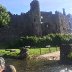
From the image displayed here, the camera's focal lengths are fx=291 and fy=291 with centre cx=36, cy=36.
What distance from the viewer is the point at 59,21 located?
97062mm

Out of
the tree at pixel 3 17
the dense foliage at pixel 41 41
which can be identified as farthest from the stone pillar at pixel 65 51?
the tree at pixel 3 17

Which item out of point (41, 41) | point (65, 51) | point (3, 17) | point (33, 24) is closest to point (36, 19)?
point (33, 24)

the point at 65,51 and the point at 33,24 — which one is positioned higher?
the point at 33,24

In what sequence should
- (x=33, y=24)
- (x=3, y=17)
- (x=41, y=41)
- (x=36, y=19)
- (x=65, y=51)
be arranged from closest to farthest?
(x=65, y=51)
(x=41, y=41)
(x=3, y=17)
(x=36, y=19)
(x=33, y=24)

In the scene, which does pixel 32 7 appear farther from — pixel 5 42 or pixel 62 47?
pixel 62 47

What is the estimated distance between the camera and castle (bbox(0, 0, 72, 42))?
89438mm

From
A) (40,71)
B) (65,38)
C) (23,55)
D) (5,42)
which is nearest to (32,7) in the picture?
(5,42)

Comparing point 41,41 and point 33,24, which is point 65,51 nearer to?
point 41,41

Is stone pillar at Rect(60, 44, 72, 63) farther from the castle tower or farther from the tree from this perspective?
the castle tower

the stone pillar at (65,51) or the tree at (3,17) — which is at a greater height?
the tree at (3,17)

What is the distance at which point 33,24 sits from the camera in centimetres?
9094

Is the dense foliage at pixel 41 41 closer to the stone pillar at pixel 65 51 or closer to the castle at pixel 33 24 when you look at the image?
the castle at pixel 33 24

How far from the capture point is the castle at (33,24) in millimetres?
89438

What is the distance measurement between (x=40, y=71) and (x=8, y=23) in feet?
211
